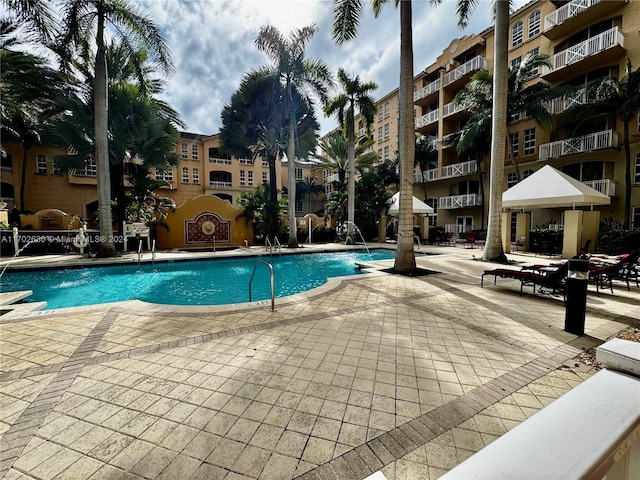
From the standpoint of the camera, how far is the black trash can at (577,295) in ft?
13.1

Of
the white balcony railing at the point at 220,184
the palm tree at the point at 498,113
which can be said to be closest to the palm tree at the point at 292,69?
the palm tree at the point at 498,113

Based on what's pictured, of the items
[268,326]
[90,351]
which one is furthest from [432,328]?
[90,351]

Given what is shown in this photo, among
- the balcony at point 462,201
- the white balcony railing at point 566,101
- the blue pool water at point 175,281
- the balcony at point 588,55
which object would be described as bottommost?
the blue pool water at point 175,281

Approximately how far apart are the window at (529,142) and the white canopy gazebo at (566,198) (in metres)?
8.85

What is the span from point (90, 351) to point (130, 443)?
209 cm

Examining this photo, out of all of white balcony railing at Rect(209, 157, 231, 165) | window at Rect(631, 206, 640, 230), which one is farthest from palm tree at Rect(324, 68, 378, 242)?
white balcony railing at Rect(209, 157, 231, 165)

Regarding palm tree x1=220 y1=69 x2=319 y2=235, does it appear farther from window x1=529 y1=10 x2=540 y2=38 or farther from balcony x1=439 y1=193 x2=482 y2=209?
window x1=529 y1=10 x2=540 y2=38

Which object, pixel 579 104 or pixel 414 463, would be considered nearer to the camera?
pixel 414 463

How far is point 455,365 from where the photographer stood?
3223 mm

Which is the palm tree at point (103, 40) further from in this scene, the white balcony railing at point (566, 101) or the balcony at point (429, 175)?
the white balcony railing at point (566, 101)

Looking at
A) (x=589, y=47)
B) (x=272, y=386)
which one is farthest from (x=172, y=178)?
(x=589, y=47)

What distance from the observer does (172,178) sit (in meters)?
27.9

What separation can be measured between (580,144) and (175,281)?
21.2 meters

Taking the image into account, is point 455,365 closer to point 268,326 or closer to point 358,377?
point 358,377
